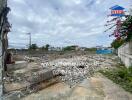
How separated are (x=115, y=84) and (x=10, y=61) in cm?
602

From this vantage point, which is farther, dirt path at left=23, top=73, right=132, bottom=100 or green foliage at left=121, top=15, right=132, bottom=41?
green foliage at left=121, top=15, right=132, bottom=41

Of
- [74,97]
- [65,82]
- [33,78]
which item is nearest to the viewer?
[74,97]

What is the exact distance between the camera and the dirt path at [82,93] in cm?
848

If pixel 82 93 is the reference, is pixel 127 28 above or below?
above

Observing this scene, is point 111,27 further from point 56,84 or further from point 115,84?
point 56,84

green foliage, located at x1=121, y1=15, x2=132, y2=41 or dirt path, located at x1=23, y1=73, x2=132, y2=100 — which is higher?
green foliage, located at x1=121, y1=15, x2=132, y2=41

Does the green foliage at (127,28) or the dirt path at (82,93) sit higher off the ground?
the green foliage at (127,28)

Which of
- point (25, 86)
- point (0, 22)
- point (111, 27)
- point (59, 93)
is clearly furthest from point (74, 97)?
point (111, 27)

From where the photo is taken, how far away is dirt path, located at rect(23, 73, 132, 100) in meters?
8.48

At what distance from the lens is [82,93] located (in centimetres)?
913

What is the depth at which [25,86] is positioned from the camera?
9.30 metres

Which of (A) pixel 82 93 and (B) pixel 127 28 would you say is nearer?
(A) pixel 82 93

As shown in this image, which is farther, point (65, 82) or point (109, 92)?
point (65, 82)

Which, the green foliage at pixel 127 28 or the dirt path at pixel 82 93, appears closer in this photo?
the dirt path at pixel 82 93
